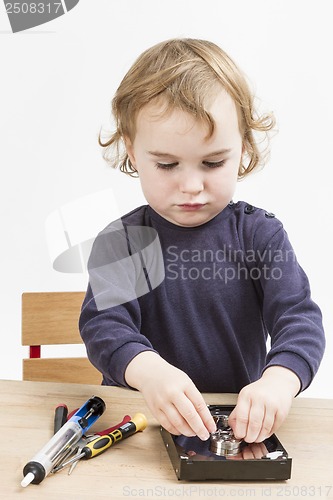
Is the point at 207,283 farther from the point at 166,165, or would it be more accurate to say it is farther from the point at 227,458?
the point at 227,458

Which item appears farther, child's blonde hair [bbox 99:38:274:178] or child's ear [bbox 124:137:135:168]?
child's ear [bbox 124:137:135:168]

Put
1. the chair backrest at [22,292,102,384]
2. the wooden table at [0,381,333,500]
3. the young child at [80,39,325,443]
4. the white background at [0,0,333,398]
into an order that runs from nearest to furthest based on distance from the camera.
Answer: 1. the wooden table at [0,381,333,500]
2. the young child at [80,39,325,443]
3. the chair backrest at [22,292,102,384]
4. the white background at [0,0,333,398]

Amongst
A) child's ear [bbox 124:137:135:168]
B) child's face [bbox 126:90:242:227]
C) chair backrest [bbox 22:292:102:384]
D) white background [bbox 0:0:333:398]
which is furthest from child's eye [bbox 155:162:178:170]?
white background [bbox 0:0:333:398]

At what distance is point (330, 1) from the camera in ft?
6.66

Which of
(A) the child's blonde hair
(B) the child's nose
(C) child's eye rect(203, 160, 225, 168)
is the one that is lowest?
(B) the child's nose

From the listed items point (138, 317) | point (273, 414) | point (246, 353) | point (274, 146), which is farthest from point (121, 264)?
point (274, 146)

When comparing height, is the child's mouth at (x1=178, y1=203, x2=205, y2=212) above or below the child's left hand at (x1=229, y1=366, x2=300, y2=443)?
above

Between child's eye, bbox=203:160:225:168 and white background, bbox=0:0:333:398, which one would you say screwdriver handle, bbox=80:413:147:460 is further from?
white background, bbox=0:0:333:398

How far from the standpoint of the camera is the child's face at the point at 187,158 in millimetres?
1021

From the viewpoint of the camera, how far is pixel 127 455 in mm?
888

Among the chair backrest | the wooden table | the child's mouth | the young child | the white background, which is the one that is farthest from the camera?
the white background

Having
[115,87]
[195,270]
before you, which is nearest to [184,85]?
[195,270]

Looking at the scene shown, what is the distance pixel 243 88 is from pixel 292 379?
0.42 metres

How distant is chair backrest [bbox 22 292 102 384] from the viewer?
1.39 meters
